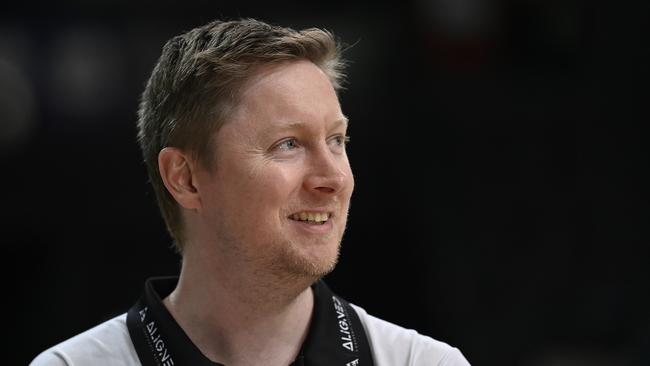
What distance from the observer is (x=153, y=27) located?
6977 millimetres

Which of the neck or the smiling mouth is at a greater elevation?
the smiling mouth

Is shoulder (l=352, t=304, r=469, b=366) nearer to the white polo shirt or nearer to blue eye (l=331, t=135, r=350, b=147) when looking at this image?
the white polo shirt

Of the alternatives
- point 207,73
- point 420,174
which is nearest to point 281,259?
point 207,73

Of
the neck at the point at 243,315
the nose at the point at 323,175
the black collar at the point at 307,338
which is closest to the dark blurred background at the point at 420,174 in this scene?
the black collar at the point at 307,338

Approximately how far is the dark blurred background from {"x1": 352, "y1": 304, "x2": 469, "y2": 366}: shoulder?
3.52m

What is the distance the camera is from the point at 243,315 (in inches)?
128

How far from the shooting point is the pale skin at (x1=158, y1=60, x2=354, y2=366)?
311 cm

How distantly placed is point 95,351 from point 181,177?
0.63 m

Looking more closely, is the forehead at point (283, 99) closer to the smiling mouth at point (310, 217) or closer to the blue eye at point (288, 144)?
the blue eye at point (288, 144)

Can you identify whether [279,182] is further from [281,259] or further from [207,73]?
[207,73]

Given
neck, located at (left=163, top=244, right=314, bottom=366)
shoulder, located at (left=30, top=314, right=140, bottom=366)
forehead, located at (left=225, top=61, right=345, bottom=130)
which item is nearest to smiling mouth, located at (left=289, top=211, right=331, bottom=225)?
neck, located at (left=163, top=244, right=314, bottom=366)

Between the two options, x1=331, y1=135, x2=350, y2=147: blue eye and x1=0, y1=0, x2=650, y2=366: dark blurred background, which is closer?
x1=331, y1=135, x2=350, y2=147: blue eye

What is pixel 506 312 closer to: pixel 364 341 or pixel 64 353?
pixel 364 341

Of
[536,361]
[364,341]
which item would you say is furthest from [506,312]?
[364,341]
